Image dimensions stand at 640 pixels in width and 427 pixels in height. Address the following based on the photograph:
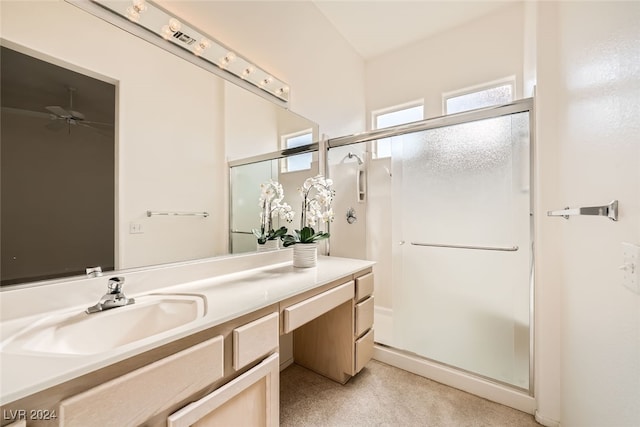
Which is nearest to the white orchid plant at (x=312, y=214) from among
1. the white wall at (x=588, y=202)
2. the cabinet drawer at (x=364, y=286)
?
the cabinet drawer at (x=364, y=286)

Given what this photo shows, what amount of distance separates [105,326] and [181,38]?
4.51ft

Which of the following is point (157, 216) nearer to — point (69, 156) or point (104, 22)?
point (69, 156)

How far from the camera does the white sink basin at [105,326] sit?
75cm

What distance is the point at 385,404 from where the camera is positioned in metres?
1.57

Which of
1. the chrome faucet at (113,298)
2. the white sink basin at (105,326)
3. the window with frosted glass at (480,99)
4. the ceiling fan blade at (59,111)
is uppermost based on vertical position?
the window with frosted glass at (480,99)

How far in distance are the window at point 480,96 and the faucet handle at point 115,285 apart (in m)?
2.87

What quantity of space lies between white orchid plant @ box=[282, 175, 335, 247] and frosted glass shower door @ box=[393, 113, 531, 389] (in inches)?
29.5

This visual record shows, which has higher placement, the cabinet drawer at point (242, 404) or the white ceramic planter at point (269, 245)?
the white ceramic planter at point (269, 245)

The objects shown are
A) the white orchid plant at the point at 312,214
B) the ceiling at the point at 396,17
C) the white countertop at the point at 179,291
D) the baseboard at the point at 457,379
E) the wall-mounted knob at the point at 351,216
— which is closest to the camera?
the white countertop at the point at 179,291

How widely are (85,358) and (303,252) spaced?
1.22 m

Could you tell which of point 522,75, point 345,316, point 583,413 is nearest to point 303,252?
point 345,316

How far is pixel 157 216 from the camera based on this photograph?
122 cm

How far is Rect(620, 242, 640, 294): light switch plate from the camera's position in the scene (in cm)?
62

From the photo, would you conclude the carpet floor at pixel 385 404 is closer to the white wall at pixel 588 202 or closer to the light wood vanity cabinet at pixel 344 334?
the light wood vanity cabinet at pixel 344 334
